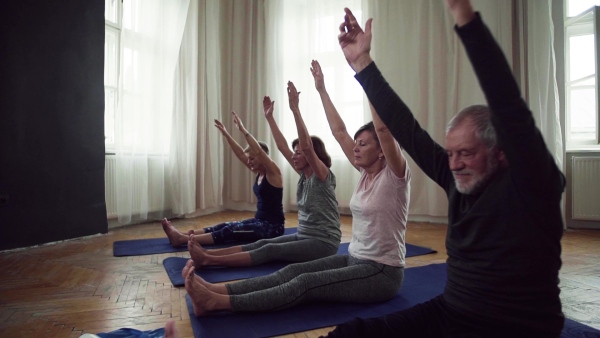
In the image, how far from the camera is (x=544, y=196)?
0.83 metres

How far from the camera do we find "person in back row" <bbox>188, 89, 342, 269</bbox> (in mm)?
Answer: 2410

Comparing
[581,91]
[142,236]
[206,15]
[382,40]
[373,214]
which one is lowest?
[142,236]

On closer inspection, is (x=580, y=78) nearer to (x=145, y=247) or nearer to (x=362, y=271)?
(x=362, y=271)

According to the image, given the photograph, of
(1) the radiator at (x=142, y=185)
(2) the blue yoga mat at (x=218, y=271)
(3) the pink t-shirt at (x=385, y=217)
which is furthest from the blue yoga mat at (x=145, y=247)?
(3) the pink t-shirt at (x=385, y=217)

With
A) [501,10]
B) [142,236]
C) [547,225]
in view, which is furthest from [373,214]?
[501,10]

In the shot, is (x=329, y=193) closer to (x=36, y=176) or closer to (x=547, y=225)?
(x=547, y=225)

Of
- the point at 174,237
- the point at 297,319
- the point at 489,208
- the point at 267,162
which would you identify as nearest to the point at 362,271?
the point at 297,319

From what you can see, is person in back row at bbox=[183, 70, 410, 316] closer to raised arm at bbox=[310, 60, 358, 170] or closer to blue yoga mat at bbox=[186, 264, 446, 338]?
blue yoga mat at bbox=[186, 264, 446, 338]

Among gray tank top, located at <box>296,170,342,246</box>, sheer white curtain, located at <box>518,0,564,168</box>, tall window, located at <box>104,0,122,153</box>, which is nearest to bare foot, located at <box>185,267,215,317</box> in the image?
gray tank top, located at <box>296,170,342,246</box>

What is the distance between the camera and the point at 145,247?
11.0 feet

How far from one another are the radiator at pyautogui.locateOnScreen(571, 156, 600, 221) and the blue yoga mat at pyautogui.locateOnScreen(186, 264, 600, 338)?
10.4ft

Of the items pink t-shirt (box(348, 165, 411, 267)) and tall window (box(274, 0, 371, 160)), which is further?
tall window (box(274, 0, 371, 160))

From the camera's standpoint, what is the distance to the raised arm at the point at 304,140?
7.48ft

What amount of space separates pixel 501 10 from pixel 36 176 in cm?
479
